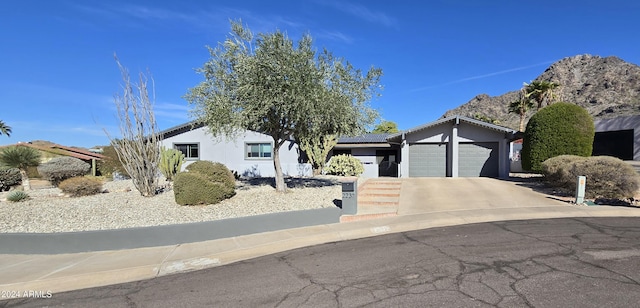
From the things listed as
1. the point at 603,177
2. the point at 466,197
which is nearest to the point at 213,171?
the point at 466,197

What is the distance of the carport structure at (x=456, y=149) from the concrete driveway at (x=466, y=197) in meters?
3.46

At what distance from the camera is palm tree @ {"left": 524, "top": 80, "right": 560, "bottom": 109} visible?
28.9 metres

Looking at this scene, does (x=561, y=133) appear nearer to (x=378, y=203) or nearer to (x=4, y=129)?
(x=378, y=203)

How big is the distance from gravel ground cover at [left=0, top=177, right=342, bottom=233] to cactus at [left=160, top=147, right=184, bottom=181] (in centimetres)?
254

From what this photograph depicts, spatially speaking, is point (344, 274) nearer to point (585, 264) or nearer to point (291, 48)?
point (585, 264)

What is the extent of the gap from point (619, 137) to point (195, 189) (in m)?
38.0

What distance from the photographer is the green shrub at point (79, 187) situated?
10242 mm

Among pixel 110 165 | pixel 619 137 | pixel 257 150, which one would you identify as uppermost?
pixel 619 137

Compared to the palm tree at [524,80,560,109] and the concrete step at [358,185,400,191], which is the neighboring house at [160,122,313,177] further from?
the palm tree at [524,80,560,109]

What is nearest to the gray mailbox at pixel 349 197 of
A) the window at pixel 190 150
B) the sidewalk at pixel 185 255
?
the sidewalk at pixel 185 255

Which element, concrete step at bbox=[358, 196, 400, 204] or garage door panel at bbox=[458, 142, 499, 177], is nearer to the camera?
concrete step at bbox=[358, 196, 400, 204]

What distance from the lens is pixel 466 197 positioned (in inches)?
471

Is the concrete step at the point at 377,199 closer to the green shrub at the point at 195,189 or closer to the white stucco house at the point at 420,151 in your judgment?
the green shrub at the point at 195,189

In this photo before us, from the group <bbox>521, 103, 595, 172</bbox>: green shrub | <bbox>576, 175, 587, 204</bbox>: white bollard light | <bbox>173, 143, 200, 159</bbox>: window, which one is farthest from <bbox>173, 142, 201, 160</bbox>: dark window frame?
<bbox>576, 175, 587, 204</bbox>: white bollard light
